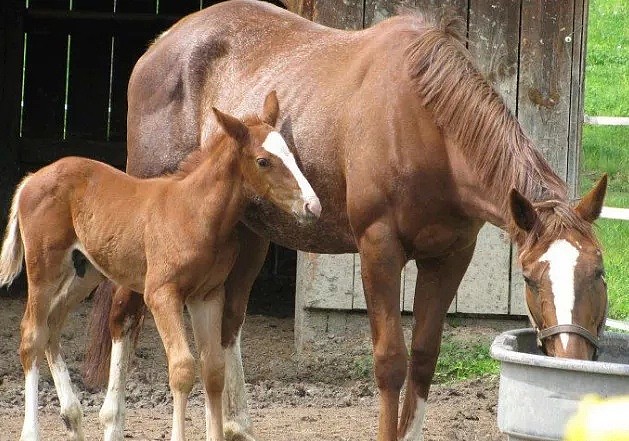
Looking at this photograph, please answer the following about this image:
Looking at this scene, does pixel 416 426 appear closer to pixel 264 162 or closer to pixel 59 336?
pixel 264 162

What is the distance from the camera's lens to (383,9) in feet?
20.5

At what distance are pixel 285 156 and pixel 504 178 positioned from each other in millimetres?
832

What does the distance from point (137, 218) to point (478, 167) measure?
55.7 inches

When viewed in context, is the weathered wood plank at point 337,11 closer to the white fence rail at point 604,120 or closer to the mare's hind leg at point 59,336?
the white fence rail at point 604,120

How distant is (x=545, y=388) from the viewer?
2.89 m

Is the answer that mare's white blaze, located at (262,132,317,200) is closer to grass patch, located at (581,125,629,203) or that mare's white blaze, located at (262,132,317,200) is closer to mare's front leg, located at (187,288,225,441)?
mare's front leg, located at (187,288,225,441)

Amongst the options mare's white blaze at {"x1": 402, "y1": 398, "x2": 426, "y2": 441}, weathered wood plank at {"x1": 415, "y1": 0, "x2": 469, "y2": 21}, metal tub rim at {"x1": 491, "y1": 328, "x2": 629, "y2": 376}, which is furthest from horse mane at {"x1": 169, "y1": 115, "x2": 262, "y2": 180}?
weathered wood plank at {"x1": 415, "y1": 0, "x2": 469, "y2": 21}

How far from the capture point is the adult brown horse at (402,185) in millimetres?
3303

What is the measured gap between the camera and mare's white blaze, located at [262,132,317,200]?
3.76 m

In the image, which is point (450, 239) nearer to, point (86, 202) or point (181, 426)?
point (181, 426)

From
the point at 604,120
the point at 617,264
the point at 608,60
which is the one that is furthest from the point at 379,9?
the point at 608,60

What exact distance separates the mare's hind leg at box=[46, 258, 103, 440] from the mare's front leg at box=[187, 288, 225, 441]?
22.9 inches

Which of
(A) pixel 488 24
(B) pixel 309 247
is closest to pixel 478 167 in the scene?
(B) pixel 309 247

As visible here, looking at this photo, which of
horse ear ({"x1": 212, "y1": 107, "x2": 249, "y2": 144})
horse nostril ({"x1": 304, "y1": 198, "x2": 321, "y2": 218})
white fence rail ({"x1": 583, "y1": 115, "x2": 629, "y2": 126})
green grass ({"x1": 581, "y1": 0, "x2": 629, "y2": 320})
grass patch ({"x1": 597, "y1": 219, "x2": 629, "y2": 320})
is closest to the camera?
horse nostril ({"x1": 304, "y1": 198, "x2": 321, "y2": 218})
